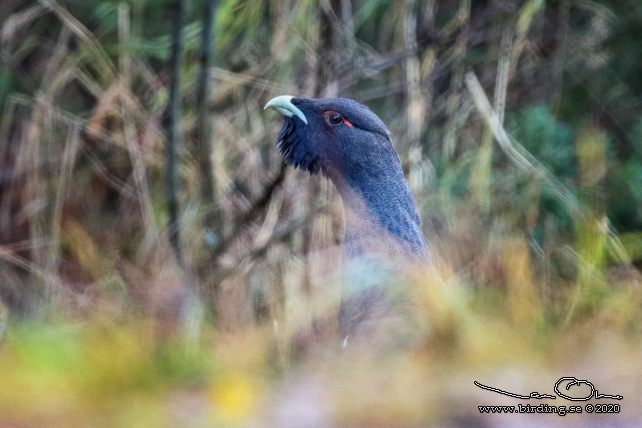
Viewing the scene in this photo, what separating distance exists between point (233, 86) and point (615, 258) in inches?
91.9

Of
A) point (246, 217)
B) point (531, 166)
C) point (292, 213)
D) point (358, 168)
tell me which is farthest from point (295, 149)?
point (531, 166)

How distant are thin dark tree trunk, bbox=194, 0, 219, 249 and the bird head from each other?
0.31 metres

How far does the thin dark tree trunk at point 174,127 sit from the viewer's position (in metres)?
2.91

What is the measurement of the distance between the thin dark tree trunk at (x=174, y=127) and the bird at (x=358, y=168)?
16.1 inches

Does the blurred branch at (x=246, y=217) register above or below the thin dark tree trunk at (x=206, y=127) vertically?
below

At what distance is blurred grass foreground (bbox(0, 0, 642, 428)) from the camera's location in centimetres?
135

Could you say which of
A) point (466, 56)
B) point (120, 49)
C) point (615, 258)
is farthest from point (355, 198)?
point (466, 56)

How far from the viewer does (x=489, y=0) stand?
16.9ft

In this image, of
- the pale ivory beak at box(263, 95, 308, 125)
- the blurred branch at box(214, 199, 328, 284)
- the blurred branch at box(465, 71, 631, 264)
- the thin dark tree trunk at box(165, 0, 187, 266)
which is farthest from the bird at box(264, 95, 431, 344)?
the blurred branch at box(465, 71, 631, 264)

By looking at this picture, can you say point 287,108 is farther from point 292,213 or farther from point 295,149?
point 292,213

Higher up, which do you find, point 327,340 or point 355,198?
point 355,198

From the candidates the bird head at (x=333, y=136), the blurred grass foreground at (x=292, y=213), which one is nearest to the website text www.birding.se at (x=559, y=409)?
the blurred grass foreground at (x=292, y=213)

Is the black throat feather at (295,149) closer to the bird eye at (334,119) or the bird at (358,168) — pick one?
the bird at (358,168)

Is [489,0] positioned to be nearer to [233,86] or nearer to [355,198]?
[233,86]
